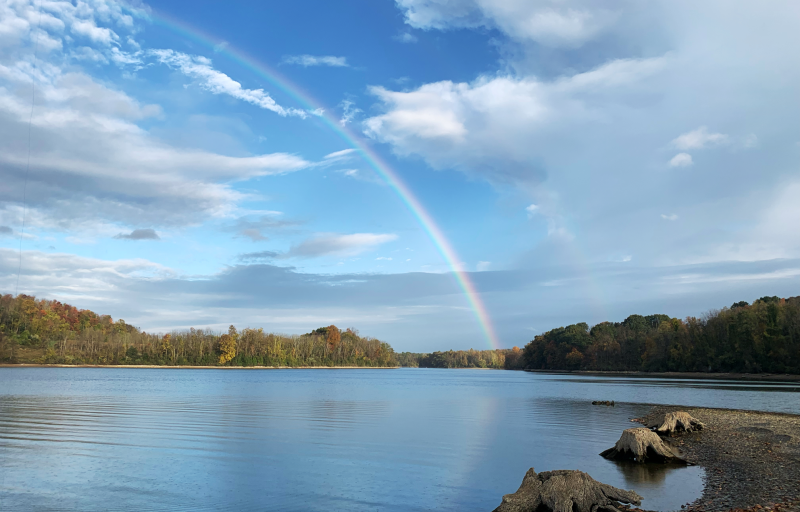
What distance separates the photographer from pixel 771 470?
17.2 metres

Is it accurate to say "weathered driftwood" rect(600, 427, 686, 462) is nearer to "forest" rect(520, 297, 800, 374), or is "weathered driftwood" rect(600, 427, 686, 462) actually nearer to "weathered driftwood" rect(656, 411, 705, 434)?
"weathered driftwood" rect(656, 411, 705, 434)

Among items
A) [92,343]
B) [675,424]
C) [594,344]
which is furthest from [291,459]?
[92,343]

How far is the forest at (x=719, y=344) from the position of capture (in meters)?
95.5

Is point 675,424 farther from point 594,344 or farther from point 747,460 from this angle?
point 594,344

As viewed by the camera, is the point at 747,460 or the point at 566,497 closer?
the point at 566,497

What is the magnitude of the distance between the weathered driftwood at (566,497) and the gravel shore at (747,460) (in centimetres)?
206

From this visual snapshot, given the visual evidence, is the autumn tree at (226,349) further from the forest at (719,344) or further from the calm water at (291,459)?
the calm water at (291,459)

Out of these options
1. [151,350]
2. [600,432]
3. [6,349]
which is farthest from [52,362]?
[600,432]

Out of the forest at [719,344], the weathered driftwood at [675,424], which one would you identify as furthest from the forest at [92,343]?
the weathered driftwood at [675,424]

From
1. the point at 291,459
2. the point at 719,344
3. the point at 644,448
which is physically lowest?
the point at 291,459

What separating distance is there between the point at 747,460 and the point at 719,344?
10946 centimetres

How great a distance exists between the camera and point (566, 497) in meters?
12.7

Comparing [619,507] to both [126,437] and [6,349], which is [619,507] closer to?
[126,437]

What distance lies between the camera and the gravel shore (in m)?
13.4
